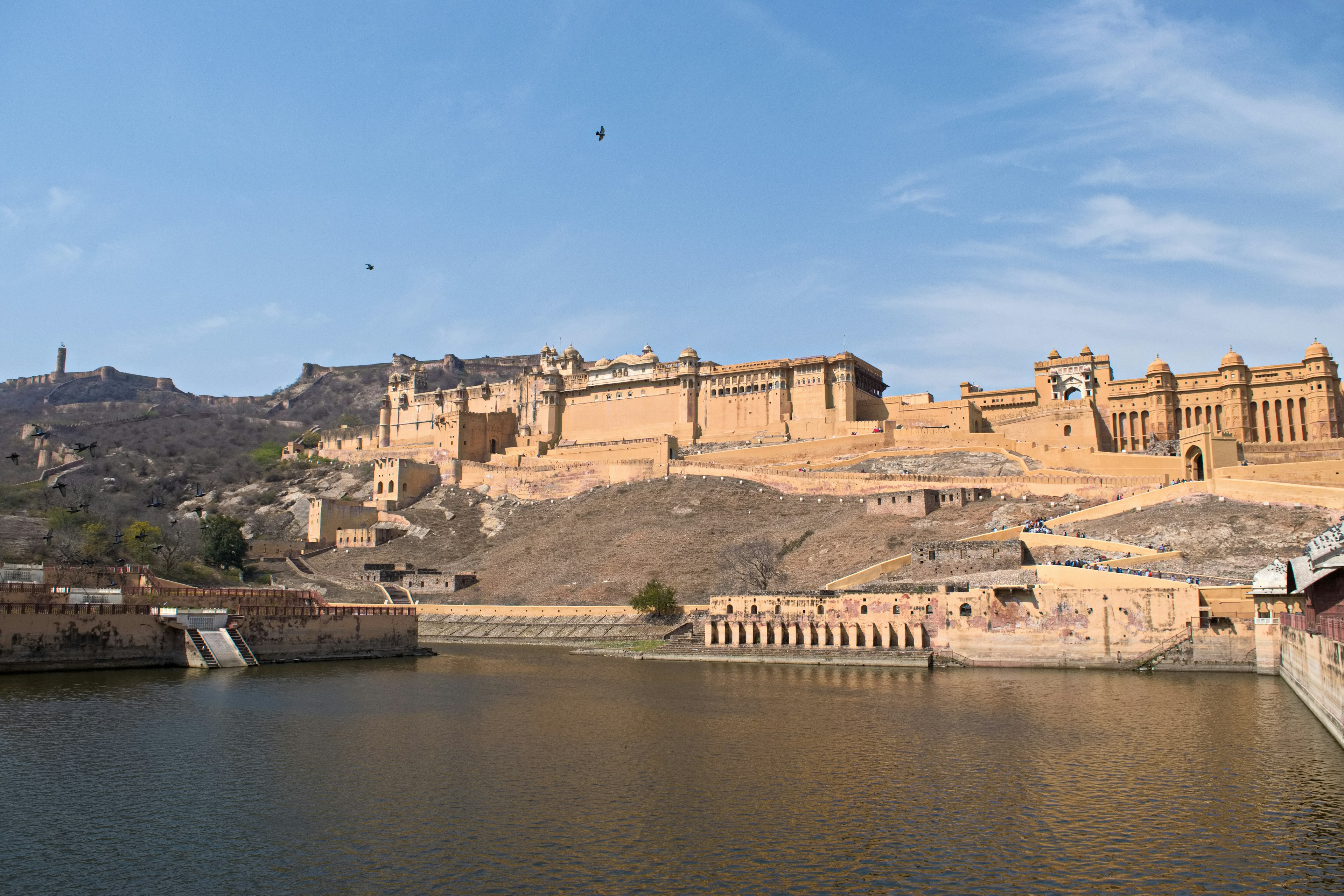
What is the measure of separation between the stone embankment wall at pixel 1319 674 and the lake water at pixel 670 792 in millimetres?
607

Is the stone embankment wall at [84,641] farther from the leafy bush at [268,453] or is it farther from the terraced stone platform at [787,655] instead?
the leafy bush at [268,453]

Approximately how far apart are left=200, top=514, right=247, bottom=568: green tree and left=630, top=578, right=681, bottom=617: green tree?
1349 inches

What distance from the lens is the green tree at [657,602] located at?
172 ft

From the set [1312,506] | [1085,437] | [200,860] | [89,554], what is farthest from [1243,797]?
[89,554]

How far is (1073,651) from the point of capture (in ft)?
130

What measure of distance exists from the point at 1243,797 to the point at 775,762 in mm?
9326

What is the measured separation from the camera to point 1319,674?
26078mm

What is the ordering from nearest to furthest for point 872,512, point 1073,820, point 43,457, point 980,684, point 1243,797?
point 1073,820, point 1243,797, point 980,684, point 872,512, point 43,457

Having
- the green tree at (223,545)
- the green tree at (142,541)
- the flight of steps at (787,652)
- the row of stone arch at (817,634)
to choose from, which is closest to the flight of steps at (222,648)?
the flight of steps at (787,652)

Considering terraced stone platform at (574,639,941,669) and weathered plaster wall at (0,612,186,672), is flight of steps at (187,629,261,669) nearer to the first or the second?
weathered plaster wall at (0,612,186,672)

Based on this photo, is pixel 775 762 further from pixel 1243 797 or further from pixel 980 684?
pixel 980 684

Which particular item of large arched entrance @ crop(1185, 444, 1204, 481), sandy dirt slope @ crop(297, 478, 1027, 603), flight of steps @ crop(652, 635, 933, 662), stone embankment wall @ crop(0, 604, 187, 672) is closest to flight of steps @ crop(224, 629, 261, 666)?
stone embankment wall @ crop(0, 604, 187, 672)

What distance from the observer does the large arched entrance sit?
5938 cm

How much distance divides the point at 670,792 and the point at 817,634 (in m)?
26.2
